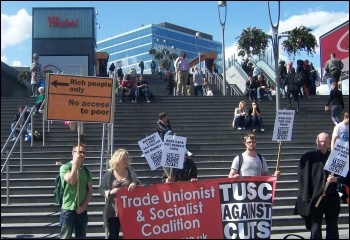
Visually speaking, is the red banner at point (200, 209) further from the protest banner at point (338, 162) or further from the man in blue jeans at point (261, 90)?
the man in blue jeans at point (261, 90)

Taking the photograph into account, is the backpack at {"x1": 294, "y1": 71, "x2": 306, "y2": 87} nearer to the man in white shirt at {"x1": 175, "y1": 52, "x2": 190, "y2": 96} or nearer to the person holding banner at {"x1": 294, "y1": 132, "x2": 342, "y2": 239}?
the man in white shirt at {"x1": 175, "y1": 52, "x2": 190, "y2": 96}

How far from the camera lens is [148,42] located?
11244 centimetres

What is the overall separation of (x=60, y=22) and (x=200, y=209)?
3347 centimetres

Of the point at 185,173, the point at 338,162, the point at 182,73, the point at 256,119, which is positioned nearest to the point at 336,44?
the point at 182,73

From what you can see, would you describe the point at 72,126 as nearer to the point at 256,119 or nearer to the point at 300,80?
the point at 256,119

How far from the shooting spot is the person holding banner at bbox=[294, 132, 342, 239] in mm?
7418

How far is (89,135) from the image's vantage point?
50.4 feet

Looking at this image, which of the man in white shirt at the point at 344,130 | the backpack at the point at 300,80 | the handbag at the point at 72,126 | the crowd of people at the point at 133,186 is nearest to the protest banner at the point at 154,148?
the crowd of people at the point at 133,186

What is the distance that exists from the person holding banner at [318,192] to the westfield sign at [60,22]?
3351 centimetres

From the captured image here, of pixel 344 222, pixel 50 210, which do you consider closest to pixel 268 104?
pixel 344 222

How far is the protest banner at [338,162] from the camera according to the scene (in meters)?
7.37

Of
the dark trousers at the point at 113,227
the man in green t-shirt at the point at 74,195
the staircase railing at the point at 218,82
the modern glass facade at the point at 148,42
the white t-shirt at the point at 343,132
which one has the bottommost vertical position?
Answer: the dark trousers at the point at 113,227

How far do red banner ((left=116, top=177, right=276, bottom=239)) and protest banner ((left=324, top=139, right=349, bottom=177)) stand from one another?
76cm

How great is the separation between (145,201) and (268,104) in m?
12.2
